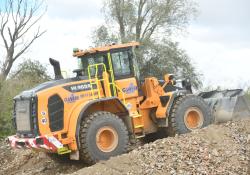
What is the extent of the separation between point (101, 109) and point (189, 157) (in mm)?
2454

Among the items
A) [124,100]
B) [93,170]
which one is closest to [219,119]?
[124,100]

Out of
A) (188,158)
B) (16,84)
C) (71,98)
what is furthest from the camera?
(16,84)

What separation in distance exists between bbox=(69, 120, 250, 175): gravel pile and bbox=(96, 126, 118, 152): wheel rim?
0.68 m

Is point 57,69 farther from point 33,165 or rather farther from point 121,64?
point 33,165

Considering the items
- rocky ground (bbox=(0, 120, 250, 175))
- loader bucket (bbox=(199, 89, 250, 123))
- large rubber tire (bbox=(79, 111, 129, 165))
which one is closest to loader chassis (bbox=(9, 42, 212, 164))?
large rubber tire (bbox=(79, 111, 129, 165))

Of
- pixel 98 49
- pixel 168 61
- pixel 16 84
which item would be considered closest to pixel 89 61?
pixel 98 49

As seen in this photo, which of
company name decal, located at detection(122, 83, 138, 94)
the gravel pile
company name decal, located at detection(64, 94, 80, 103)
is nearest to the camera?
the gravel pile

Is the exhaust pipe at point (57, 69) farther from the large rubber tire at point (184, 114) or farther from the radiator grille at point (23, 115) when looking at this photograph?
the large rubber tire at point (184, 114)

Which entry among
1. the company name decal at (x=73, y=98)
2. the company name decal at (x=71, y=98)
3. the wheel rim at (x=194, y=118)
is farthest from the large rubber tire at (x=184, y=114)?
the company name decal at (x=71, y=98)

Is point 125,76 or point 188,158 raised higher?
point 125,76

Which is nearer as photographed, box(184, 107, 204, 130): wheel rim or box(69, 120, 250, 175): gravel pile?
box(69, 120, 250, 175): gravel pile

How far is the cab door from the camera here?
1196 centimetres

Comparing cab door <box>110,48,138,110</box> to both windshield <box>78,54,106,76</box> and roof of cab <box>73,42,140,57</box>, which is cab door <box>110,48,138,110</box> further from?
windshield <box>78,54,106,76</box>

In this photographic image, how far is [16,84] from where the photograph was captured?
69.7 ft
